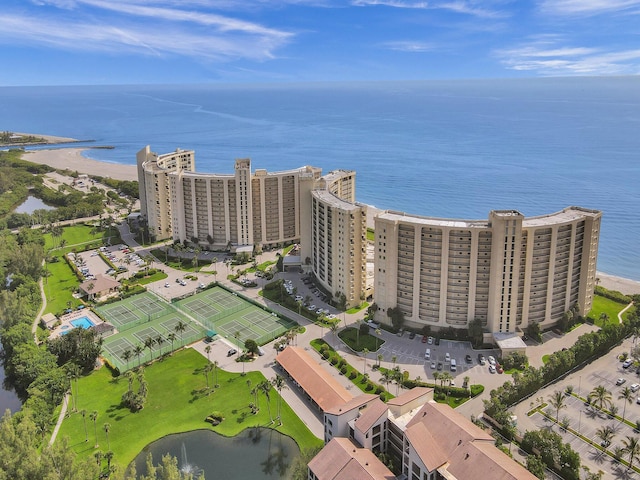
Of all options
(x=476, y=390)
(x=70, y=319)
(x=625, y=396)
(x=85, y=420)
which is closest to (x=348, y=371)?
(x=476, y=390)

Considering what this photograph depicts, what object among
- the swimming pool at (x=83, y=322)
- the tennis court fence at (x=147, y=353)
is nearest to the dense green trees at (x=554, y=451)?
the tennis court fence at (x=147, y=353)

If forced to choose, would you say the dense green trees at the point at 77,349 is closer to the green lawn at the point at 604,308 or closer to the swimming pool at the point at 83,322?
the swimming pool at the point at 83,322

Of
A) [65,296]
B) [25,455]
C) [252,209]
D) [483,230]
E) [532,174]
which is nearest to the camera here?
[25,455]

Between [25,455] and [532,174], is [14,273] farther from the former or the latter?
[532,174]

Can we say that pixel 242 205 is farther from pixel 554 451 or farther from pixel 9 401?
pixel 554 451

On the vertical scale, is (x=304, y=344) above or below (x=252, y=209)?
below

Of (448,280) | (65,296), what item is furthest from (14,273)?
(448,280)

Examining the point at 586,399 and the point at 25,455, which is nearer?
the point at 25,455
